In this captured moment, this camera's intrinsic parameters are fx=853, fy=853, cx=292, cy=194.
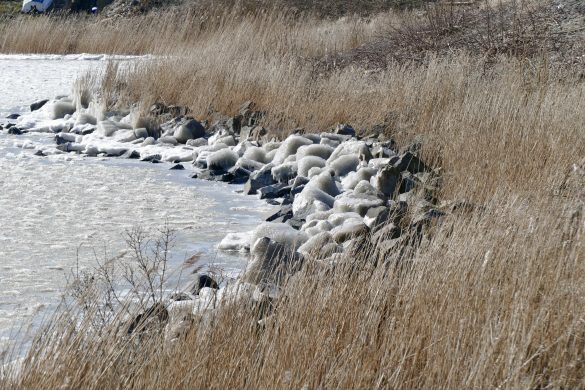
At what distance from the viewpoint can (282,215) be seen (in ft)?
19.7

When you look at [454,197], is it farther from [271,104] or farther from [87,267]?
[271,104]

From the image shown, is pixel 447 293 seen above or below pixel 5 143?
above

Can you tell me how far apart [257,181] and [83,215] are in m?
→ 1.69

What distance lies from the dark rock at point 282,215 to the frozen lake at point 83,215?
0.39 feet

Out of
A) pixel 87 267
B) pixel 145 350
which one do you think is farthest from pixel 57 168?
pixel 145 350

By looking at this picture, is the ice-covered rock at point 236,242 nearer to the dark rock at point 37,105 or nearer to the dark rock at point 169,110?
the dark rock at point 169,110

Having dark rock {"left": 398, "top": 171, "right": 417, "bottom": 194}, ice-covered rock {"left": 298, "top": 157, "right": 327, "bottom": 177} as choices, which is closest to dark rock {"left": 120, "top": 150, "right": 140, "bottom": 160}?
ice-covered rock {"left": 298, "top": 157, "right": 327, "bottom": 177}

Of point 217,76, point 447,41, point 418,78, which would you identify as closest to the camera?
point 418,78

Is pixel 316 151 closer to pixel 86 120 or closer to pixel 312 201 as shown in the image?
pixel 312 201

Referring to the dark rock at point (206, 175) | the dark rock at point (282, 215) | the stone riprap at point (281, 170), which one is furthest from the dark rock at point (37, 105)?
the dark rock at point (282, 215)

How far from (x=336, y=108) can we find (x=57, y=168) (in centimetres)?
286

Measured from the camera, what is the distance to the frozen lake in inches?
173

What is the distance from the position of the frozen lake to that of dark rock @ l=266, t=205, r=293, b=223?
0.12 meters

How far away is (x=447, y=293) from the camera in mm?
2951
